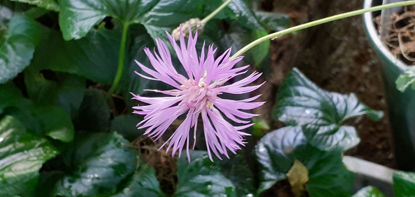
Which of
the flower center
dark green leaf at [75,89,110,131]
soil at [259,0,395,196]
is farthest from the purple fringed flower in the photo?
soil at [259,0,395,196]

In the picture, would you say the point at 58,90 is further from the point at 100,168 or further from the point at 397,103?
the point at 397,103

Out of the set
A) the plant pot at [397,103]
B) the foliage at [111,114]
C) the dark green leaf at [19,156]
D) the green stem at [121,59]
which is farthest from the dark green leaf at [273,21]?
the dark green leaf at [19,156]

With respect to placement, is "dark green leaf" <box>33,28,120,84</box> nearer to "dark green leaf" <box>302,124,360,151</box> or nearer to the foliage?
the foliage

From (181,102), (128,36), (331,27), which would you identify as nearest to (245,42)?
(128,36)

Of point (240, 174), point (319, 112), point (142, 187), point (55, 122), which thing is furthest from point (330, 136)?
point (55, 122)

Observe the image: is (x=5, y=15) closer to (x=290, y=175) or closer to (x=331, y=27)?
(x=290, y=175)

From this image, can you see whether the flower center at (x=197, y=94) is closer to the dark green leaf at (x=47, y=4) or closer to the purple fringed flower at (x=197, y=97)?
the purple fringed flower at (x=197, y=97)

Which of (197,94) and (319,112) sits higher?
(197,94)
